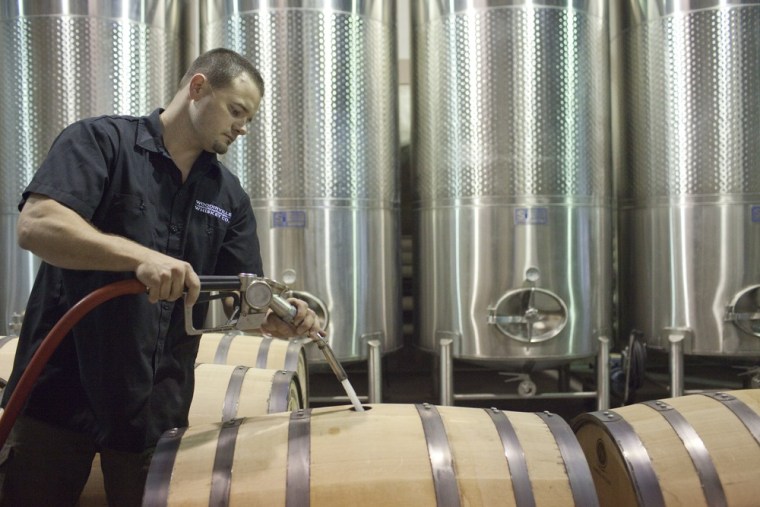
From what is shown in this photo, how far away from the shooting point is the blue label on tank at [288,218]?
352 centimetres

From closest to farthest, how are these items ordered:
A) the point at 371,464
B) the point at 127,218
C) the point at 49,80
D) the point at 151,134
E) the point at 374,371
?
the point at 371,464 < the point at 127,218 < the point at 151,134 < the point at 49,80 < the point at 374,371

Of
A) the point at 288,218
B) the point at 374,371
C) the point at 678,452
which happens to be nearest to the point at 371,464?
the point at 678,452

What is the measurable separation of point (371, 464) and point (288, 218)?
2006mm

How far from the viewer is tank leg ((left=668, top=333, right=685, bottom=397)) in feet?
11.7

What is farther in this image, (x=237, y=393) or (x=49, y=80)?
(x=49, y=80)

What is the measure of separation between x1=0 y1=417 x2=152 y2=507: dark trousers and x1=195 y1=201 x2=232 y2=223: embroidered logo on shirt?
635mm

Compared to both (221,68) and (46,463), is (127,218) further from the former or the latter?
(46,463)

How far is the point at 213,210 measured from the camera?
78.5 inches

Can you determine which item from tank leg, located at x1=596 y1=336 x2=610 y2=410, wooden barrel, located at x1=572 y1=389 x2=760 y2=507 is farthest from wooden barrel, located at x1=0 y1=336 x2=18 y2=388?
tank leg, located at x1=596 y1=336 x2=610 y2=410

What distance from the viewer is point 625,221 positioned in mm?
4133

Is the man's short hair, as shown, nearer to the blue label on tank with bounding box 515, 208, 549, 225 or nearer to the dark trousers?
the dark trousers

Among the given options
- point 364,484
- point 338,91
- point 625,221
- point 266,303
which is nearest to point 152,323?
point 266,303

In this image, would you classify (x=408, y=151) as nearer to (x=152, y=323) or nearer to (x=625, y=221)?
(x=625, y=221)

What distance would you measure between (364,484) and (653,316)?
257 cm
